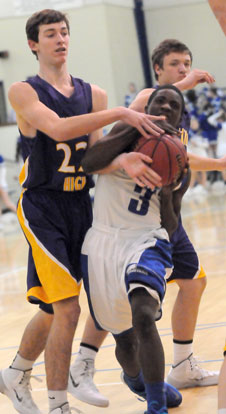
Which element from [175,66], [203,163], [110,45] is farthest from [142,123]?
[110,45]

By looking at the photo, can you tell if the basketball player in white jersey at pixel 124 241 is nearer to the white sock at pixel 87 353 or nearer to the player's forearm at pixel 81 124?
the player's forearm at pixel 81 124

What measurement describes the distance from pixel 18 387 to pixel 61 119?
144cm

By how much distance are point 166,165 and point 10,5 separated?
2064 cm

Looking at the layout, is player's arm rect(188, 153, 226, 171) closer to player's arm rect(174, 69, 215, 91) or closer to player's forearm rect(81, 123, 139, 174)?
player's arm rect(174, 69, 215, 91)

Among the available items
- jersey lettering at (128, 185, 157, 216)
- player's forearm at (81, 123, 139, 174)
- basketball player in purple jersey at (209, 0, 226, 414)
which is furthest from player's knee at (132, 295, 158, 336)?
player's forearm at (81, 123, 139, 174)

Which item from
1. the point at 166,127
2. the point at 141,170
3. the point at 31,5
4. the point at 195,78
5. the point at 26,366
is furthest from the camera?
the point at 31,5

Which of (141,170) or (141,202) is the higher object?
(141,170)

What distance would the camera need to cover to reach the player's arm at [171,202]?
362 cm

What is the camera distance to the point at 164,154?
11.3 feet

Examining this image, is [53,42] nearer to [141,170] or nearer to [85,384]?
[141,170]

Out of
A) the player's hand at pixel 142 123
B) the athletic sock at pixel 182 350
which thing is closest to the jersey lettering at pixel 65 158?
the player's hand at pixel 142 123

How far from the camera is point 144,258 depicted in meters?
3.48

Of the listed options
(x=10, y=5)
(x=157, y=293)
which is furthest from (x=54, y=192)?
(x=10, y=5)

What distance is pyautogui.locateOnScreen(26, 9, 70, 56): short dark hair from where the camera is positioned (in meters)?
3.85
